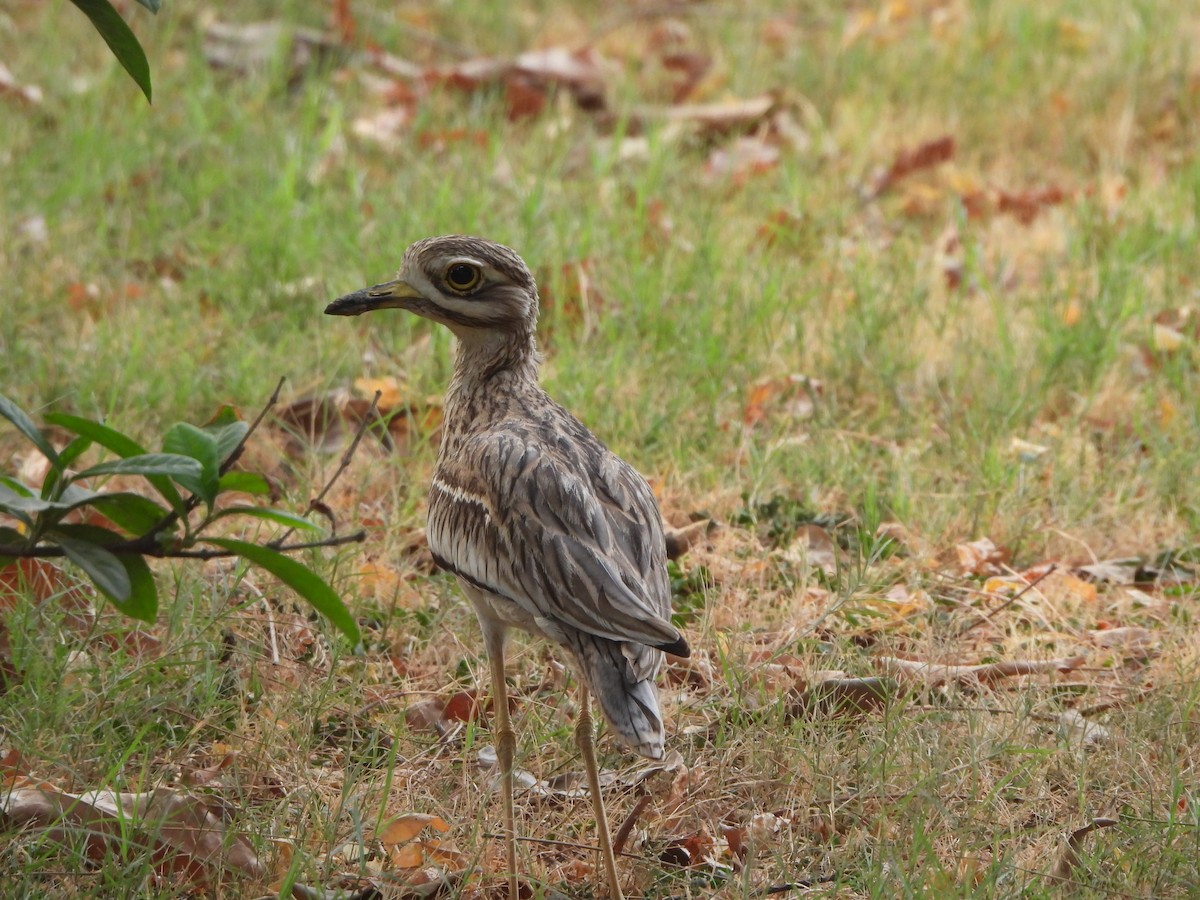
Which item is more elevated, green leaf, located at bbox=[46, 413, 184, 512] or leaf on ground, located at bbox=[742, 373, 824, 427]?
green leaf, located at bbox=[46, 413, 184, 512]

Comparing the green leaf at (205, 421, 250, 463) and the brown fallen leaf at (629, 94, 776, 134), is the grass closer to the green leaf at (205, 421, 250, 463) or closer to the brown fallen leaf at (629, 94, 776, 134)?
the brown fallen leaf at (629, 94, 776, 134)

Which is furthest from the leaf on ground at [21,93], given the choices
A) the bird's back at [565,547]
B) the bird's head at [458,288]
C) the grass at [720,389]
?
the bird's back at [565,547]

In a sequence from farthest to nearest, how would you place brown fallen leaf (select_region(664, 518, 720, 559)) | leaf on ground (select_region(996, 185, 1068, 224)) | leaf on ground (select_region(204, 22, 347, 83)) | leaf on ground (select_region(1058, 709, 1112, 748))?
leaf on ground (select_region(204, 22, 347, 83)), leaf on ground (select_region(996, 185, 1068, 224)), brown fallen leaf (select_region(664, 518, 720, 559)), leaf on ground (select_region(1058, 709, 1112, 748))

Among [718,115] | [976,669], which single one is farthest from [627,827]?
[718,115]

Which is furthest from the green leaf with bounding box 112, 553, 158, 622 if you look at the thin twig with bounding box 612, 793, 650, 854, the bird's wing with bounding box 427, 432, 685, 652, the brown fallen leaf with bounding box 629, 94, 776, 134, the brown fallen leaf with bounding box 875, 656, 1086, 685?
the brown fallen leaf with bounding box 629, 94, 776, 134

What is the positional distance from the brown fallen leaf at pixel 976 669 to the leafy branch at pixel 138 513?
1.70m

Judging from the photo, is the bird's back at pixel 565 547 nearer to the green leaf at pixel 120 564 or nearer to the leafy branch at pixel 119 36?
the green leaf at pixel 120 564

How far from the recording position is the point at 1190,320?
17.4 feet

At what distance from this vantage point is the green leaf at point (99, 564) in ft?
7.30

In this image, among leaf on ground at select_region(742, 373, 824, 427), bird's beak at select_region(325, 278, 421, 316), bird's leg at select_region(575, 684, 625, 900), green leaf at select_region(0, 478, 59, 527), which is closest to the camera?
green leaf at select_region(0, 478, 59, 527)

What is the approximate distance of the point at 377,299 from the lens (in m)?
3.55

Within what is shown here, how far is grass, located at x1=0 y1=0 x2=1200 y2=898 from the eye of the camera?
3.25 metres

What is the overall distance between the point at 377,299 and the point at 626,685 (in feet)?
3.82

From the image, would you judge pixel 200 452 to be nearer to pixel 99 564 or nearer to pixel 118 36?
pixel 99 564
